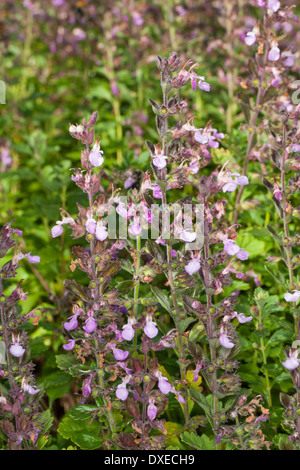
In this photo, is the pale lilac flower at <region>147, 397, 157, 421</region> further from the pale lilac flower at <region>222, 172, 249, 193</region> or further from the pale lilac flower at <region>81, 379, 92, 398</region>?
the pale lilac flower at <region>222, 172, 249, 193</region>

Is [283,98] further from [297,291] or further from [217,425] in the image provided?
[217,425]

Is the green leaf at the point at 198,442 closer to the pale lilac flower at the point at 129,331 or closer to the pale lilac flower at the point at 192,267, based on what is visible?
the pale lilac flower at the point at 129,331

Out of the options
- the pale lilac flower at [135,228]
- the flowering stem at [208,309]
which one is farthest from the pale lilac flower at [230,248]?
the pale lilac flower at [135,228]

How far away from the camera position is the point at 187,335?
2.20m

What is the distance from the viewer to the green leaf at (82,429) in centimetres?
223

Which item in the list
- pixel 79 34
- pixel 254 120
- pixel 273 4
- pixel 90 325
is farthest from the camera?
pixel 79 34

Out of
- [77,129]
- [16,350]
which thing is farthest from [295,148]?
[16,350]

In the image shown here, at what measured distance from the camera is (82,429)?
91.4 inches

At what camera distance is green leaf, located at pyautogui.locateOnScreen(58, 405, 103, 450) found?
2229 millimetres

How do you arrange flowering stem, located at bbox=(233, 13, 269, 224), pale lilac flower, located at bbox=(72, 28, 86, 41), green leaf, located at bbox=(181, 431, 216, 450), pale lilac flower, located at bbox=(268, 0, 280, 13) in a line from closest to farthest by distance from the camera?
green leaf, located at bbox=(181, 431, 216, 450) → pale lilac flower, located at bbox=(268, 0, 280, 13) → flowering stem, located at bbox=(233, 13, 269, 224) → pale lilac flower, located at bbox=(72, 28, 86, 41)

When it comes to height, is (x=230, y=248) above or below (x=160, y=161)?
below

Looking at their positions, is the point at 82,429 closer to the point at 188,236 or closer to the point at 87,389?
the point at 87,389

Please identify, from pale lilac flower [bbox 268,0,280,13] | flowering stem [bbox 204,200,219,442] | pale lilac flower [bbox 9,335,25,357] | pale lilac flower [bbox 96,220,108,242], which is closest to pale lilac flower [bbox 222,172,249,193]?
flowering stem [bbox 204,200,219,442]
